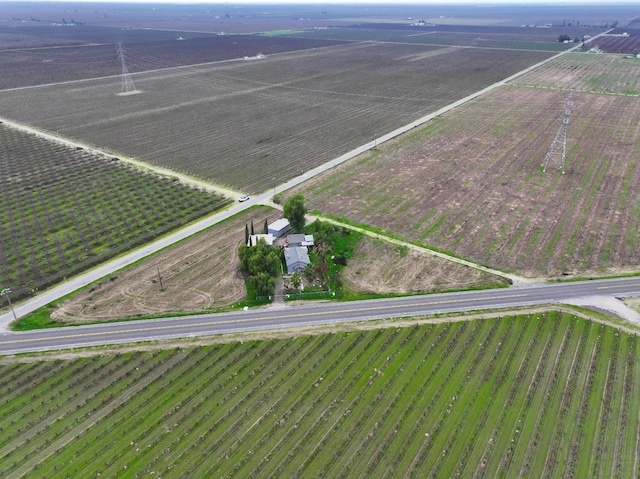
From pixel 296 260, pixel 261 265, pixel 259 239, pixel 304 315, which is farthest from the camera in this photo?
pixel 259 239

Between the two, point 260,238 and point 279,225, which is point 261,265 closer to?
point 260,238

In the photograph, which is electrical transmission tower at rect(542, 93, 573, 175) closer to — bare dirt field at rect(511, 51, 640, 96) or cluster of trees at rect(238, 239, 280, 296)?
cluster of trees at rect(238, 239, 280, 296)

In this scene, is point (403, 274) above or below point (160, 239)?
below

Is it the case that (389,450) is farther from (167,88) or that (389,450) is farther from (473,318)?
(167,88)

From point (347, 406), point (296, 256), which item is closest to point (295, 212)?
point (296, 256)

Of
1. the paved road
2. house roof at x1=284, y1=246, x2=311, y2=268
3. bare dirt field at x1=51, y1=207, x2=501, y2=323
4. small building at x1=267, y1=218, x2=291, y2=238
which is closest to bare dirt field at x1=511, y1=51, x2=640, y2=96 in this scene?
the paved road

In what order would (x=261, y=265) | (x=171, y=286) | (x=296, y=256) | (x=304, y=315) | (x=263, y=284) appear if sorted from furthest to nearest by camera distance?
(x=296, y=256) → (x=171, y=286) → (x=261, y=265) → (x=263, y=284) → (x=304, y=315)
